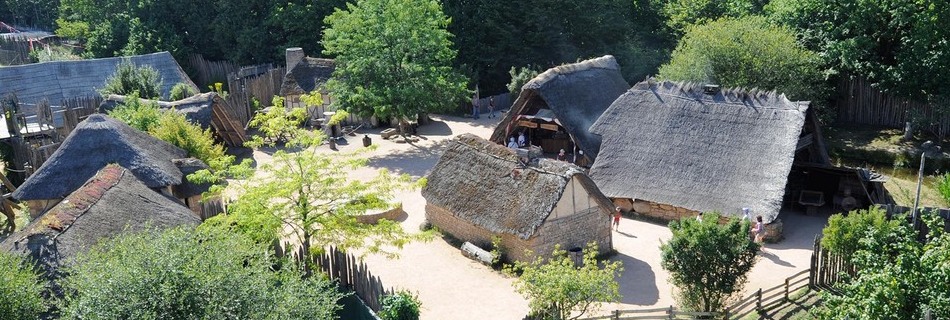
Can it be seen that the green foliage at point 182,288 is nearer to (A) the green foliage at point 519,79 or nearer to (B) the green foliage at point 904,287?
(B) the green foliage at point 904,287

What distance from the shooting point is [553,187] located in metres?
24.1

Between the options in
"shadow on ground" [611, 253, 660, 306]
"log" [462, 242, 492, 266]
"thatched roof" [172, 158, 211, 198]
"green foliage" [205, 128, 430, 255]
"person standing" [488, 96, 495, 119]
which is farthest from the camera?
"person standing" [488, 96, 495, 119]

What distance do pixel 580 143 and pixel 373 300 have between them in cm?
1402

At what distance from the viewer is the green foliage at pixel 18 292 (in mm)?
15930

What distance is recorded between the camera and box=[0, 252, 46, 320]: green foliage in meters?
15.9

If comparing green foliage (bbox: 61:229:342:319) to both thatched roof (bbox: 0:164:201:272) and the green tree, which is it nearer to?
thatched roof (bbox: 0:164:201:272)

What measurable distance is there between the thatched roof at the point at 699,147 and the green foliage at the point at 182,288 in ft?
48.4

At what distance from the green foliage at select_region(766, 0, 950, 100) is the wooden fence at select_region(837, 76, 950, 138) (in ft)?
1.76

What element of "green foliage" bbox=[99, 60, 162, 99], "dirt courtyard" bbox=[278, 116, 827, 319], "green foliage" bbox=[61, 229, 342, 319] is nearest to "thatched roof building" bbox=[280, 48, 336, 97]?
"green foliage" bbox=[99, 60, 162, 99]

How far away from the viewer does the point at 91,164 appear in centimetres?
2566

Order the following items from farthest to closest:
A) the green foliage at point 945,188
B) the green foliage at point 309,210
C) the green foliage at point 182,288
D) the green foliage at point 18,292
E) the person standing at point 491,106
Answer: the person standing at point 491,106
the green foliage at point 945,188
the green foliage at point 309,210
the green foliage at point 18,292
the green foliage at point 182,288

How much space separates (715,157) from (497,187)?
755 cm

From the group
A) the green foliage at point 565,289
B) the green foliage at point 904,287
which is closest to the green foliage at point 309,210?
the green foliage at point 565,289

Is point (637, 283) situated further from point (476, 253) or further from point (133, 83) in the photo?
point (133, 83)
